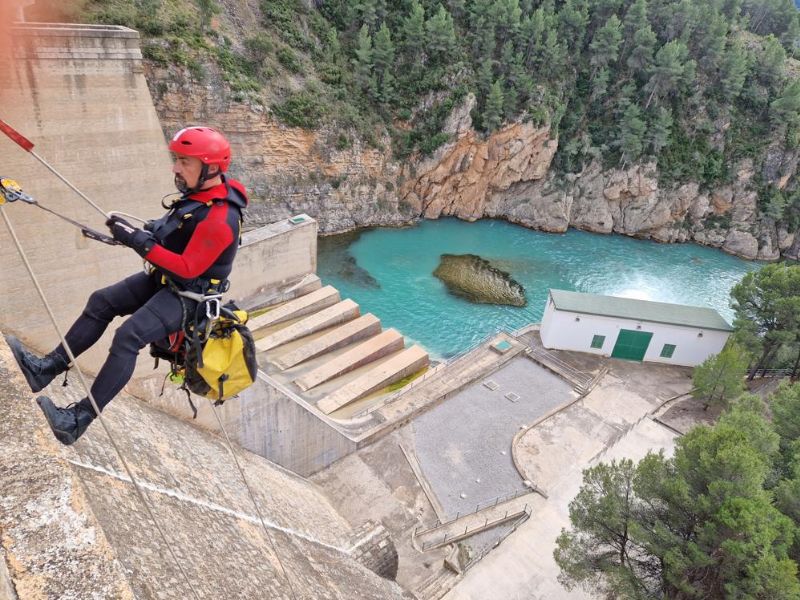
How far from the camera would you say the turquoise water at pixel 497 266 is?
86.9 ft

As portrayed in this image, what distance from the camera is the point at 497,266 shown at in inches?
1265

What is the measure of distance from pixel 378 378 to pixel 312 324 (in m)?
3.97

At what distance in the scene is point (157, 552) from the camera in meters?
5.89

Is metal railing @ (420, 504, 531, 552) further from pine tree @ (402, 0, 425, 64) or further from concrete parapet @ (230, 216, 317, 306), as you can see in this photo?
pine tree @ (402, 0, 425, 64)

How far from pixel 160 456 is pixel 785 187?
4814cm

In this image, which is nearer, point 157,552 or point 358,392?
point 157,552

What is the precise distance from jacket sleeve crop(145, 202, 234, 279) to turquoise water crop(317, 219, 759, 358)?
19.9 m

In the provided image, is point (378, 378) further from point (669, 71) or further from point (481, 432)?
point (669, 71)

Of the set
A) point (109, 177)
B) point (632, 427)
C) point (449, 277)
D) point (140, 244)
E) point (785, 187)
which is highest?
point (140, 244)

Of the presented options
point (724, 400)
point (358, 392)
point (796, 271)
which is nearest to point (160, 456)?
point (358, 392)

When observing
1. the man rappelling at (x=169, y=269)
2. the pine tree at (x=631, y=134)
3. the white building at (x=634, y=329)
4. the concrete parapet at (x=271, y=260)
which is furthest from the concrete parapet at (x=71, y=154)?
the pine tree at (x=631, y=134)

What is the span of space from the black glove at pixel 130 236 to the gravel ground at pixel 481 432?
1226 cm

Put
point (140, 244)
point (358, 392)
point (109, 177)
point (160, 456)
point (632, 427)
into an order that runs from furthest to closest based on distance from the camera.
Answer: point (358, 392) < point (632, 427) < point (109, 177) < point (160, 456) < point (140, 244)

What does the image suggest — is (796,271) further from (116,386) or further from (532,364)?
(116,386)
